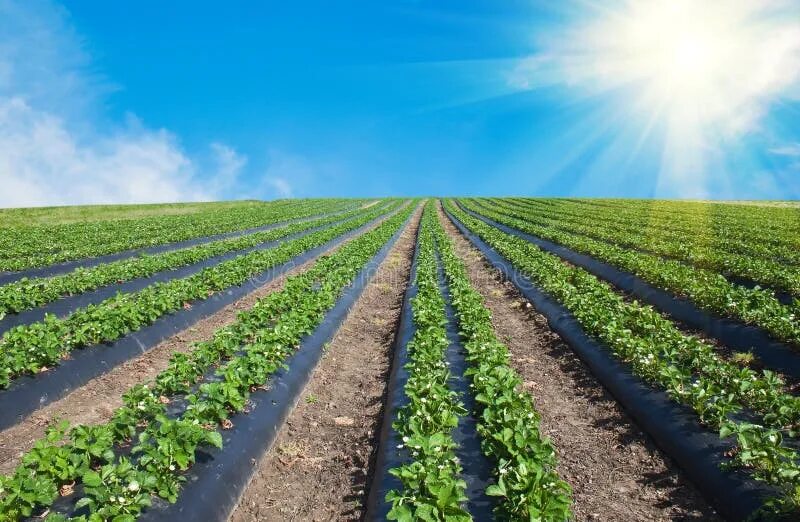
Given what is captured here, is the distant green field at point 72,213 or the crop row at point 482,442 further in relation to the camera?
the distant green field at point 72,213

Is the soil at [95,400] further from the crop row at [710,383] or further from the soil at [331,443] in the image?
the crop row at [710,383]

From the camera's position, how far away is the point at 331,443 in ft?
23.0

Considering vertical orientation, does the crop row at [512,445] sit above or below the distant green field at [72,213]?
below

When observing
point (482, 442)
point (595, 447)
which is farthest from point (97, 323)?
point (595, 447)

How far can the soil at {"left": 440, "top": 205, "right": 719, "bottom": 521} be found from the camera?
529 centimetres

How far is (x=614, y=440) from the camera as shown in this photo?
6.70 m

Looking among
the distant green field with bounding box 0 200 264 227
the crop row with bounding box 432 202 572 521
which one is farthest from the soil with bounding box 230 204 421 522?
the distant green field with bounding box 0 200 264 227

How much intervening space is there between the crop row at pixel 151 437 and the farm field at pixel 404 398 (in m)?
0.03

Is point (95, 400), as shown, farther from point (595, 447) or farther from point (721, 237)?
point (721, 237)

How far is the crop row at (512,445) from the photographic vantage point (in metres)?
4.39

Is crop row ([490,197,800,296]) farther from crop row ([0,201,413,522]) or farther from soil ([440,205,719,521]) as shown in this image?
crop row ([0,201,413,522])

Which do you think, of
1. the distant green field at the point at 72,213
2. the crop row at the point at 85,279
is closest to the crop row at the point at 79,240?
the crop row at the point at 85,279

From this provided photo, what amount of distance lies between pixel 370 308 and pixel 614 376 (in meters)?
7.80

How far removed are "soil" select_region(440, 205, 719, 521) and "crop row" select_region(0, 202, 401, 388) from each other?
8797 mm
